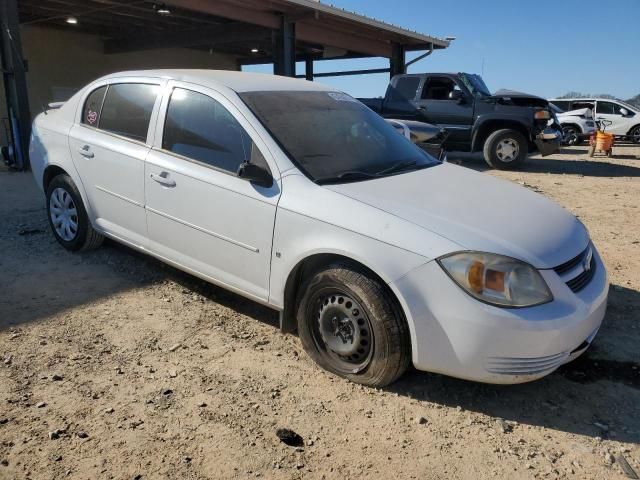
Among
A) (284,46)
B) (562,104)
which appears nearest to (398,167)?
(284,46)

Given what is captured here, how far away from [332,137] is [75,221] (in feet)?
8.70

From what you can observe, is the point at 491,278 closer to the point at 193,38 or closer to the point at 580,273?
the point at 580,273

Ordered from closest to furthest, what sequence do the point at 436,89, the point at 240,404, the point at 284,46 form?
the point at 240,404 < the point at 436,89 < the point at 284,46

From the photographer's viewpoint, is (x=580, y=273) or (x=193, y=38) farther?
(x=193, y=38)

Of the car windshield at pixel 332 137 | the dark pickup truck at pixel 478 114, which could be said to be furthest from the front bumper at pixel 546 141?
the car windshield at pixel 332 137

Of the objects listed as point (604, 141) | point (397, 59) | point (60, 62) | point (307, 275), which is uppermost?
point (397, 59)

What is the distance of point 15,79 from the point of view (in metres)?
10.1

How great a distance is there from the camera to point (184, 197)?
3.63 metres

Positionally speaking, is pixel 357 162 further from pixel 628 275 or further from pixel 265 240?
pixel 628 275

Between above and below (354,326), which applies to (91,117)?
above

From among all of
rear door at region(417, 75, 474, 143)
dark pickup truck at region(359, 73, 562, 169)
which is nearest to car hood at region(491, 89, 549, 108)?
dark pickup truck at region(359, 73, 562, 169)

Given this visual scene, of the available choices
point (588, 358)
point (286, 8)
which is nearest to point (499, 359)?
point (588, 358)

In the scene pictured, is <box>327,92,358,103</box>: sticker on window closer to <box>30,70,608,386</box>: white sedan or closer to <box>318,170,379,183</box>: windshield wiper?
<box>30,70,608,386</box>: white sedan

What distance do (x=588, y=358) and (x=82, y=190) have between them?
13.3ft
